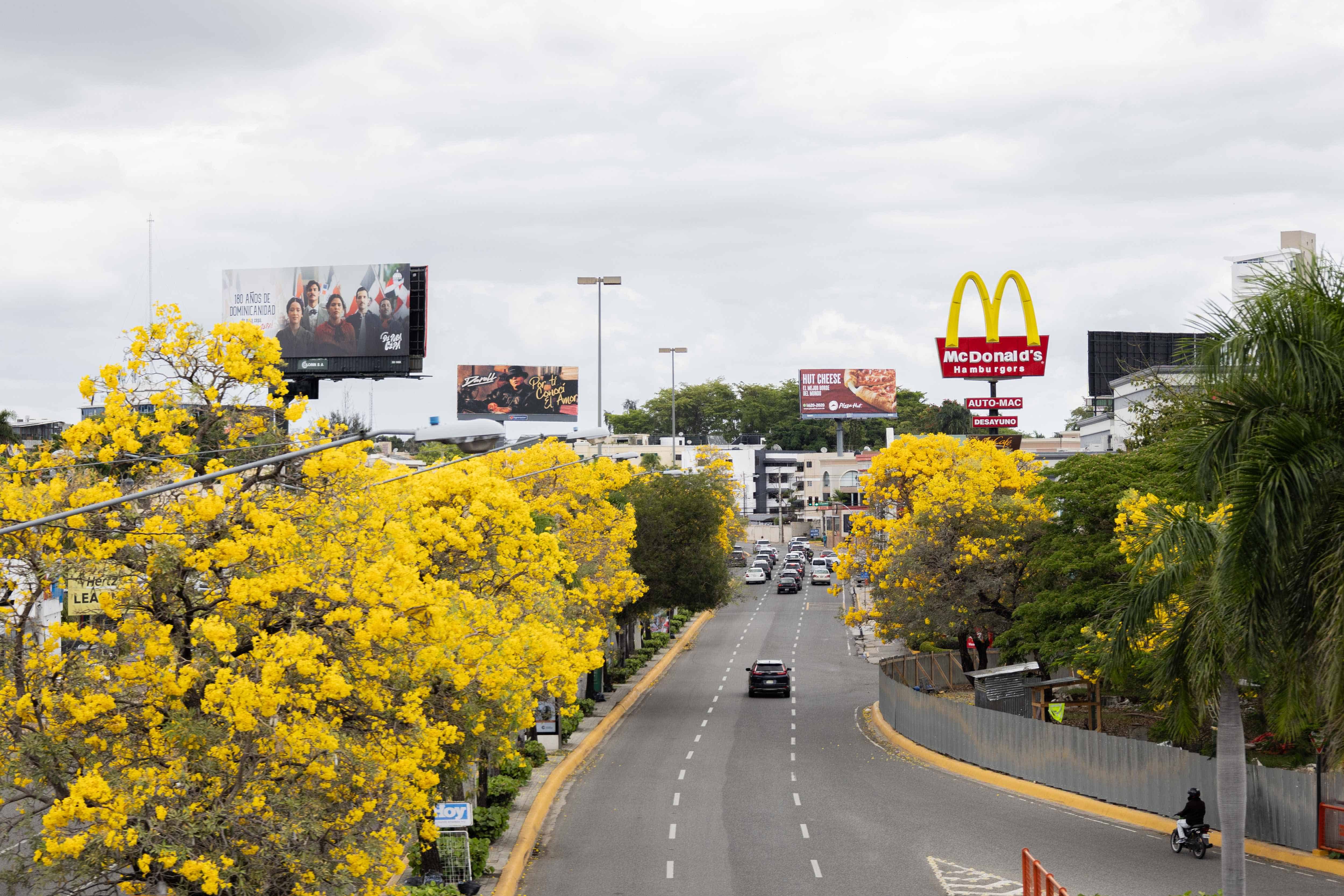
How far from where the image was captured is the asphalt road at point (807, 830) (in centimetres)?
2134

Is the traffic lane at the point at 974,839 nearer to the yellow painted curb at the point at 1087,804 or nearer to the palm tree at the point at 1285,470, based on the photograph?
the yellow painted curb at the point at 1087,804

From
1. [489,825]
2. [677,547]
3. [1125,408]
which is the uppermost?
[1125,408]

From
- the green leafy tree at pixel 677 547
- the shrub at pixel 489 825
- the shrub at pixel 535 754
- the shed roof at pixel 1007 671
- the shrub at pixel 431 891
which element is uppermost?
the green leafy tree at pixel 677 547

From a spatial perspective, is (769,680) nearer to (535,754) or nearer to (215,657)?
(535,754)

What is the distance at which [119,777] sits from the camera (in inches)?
484

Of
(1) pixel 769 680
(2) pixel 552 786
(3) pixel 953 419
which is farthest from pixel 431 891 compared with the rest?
(3) pixel 953 419

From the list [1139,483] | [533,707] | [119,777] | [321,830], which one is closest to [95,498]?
[119,777]

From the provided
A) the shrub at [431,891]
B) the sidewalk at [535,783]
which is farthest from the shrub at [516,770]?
the shrub at [431,891]

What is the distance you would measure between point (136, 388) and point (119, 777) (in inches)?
176

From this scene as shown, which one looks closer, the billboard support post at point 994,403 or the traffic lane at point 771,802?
the traffic lane at point 771,802

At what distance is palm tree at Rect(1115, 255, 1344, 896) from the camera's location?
10367 mm

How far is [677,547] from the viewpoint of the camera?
49750mm

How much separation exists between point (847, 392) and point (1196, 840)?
10974 centimetres

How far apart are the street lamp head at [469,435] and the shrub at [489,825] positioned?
42.8 feet
